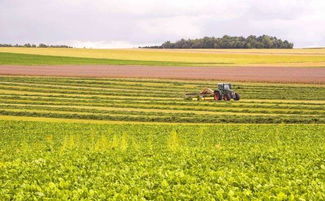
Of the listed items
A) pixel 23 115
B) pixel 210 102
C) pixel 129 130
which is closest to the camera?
pixel 129 130

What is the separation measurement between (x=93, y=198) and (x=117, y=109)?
1339 inches

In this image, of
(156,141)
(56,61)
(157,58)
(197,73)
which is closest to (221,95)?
(156,141)

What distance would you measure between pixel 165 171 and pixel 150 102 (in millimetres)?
34306

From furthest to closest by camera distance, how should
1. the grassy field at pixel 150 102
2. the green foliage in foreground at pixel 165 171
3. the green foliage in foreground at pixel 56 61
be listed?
the green foliage in foreground at pixel 56 61
the grassy field at pixel 150 102
the green foliage in foreground at pixel 165 171

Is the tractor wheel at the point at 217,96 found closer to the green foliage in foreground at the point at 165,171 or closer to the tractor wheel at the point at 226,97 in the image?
the tractor wheel at the point at 226,97

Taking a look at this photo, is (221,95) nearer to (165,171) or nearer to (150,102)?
(150,102)

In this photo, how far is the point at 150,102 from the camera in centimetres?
5341

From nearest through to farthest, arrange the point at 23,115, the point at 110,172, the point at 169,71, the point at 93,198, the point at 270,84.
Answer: the point at 93,198 → the point at 110,172 → the point at 23,115 → the point at 270,84 → the point at 169,71

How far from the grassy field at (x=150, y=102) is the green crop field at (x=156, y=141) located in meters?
0.09

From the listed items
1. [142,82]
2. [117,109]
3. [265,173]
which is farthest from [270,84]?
[265,173]

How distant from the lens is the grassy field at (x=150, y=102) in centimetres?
4469

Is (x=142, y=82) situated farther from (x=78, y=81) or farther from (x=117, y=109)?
(x=117, y=109)

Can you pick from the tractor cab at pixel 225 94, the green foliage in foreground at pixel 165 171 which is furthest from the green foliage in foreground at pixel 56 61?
the green foliage in foreground at pixel 165 171

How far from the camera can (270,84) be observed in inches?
2815
